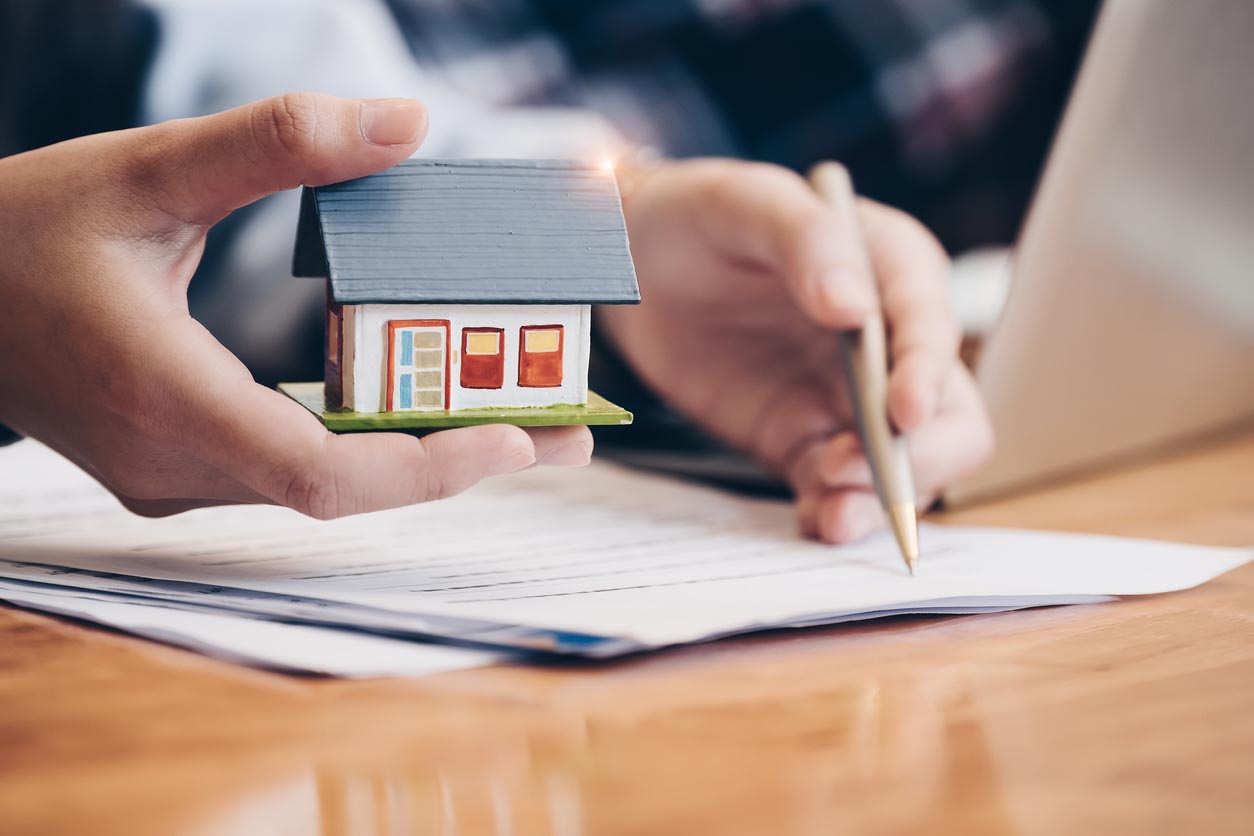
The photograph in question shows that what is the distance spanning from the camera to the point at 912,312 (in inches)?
21.2

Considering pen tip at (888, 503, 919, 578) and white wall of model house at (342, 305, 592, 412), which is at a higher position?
white wall of model house at (342, 305, 592, 412)

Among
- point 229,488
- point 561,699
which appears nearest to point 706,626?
point 561,699

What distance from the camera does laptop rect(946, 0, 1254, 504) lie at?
1.90ft

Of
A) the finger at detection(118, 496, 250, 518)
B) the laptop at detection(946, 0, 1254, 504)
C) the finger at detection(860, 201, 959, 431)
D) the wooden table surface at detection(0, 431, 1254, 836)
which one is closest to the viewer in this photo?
the wooden table surface at detection(0, 431, 1254, 836)

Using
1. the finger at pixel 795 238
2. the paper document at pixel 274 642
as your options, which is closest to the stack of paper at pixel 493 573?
the paper document at pixel 274 642

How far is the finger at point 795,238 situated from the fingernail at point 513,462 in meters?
0.21

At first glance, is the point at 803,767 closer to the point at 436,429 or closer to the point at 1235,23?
the point at 436,429

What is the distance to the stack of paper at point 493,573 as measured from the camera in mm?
299

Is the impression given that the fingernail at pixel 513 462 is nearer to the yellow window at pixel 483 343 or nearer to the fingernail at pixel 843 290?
the yellow window at pixel 483 343

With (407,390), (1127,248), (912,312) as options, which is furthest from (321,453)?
(1127,248)

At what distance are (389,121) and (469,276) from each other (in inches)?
1.7

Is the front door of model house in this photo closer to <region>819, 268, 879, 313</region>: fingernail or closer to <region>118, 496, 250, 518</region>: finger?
<region>118, 496, 250, 518</region>: finger

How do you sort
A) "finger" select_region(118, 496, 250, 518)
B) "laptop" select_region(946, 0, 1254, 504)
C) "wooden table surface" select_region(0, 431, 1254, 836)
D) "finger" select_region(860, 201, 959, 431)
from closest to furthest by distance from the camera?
"wooden table surface" select_region(0, 431, 1254, 836)
"finger" select_region(118, 496, 250, 518)
"finger" select_region(860, 201, 959, 431)
"laptop" select_region(946, 0, 1254, 504)

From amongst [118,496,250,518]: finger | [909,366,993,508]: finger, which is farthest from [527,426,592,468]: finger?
[909,366,993,508]: finger
